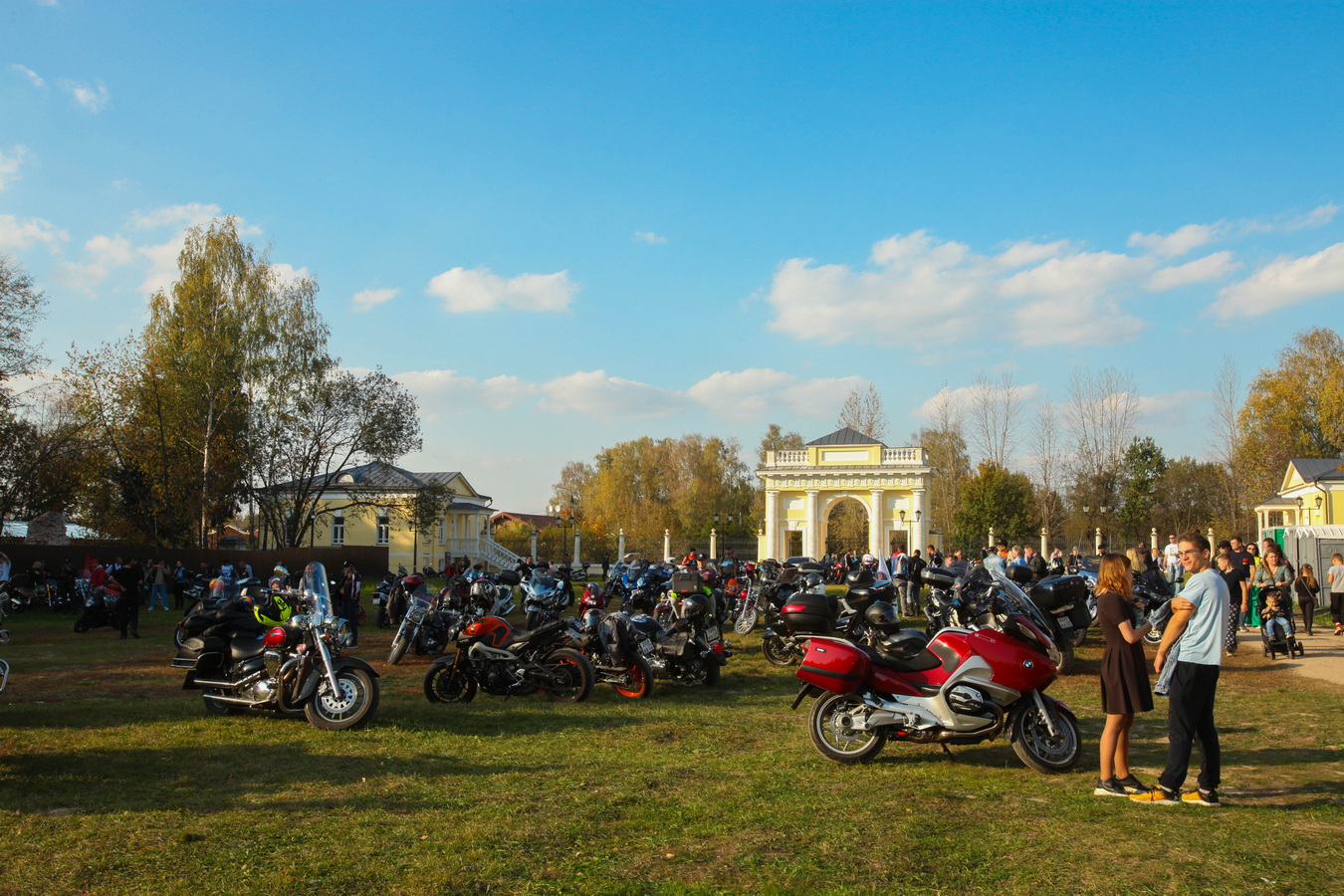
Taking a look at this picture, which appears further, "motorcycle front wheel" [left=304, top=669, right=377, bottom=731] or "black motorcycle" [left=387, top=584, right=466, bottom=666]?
"black motorcycle" [left=387, top=584, right=466, bottom=666]

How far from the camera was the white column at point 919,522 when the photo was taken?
48.6m

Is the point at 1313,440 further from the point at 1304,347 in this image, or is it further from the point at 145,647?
the point at 145,647

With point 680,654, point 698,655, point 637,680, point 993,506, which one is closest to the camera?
point 637,680

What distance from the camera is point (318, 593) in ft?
26.2

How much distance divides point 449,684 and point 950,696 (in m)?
5.21

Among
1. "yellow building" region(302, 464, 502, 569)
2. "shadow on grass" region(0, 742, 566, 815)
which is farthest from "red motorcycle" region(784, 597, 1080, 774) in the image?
"yellow building" region(302, 464, 502, 569)

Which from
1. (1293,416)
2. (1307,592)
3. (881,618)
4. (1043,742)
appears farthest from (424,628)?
(1293,416)

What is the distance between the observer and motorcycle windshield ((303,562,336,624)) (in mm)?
7831

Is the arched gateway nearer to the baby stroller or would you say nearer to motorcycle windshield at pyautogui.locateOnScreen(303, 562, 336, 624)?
the baby stroller

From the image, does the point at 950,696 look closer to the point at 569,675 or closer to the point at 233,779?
the point at 569,675

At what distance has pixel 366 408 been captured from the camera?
34.4 metres

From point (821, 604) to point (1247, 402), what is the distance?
53075 millimetres

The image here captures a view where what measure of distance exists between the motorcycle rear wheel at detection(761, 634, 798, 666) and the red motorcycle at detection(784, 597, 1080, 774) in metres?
6.30

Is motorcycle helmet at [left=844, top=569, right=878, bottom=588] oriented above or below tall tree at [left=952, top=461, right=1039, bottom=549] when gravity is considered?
below
